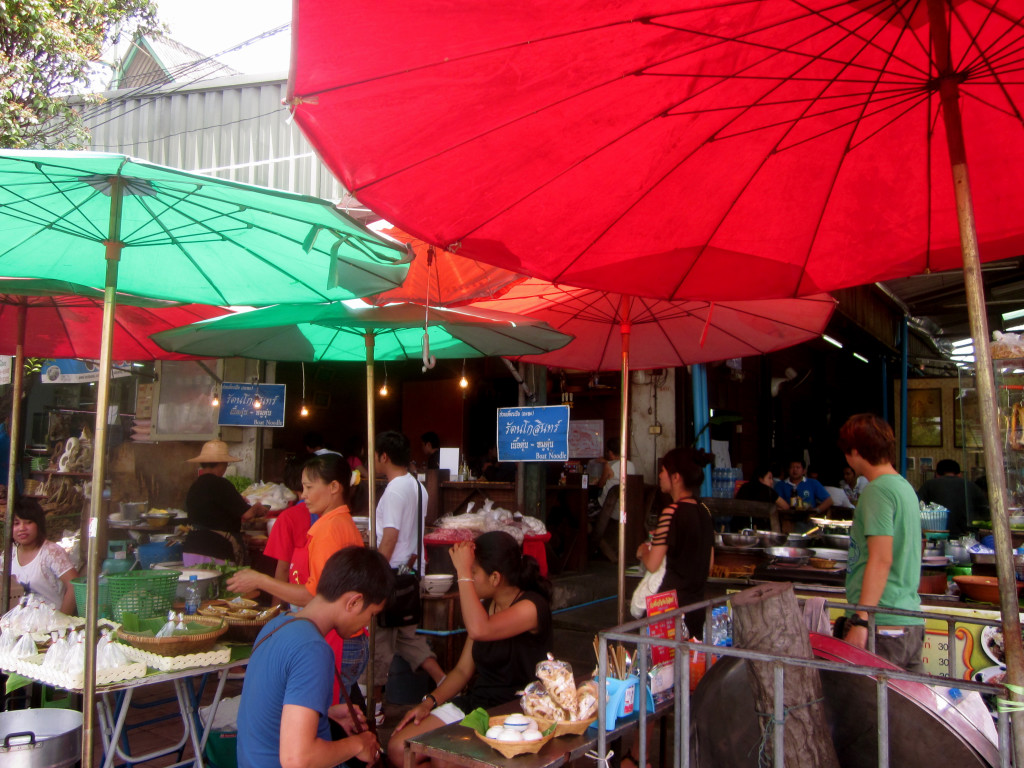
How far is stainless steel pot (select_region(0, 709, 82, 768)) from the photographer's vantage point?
3.24 m

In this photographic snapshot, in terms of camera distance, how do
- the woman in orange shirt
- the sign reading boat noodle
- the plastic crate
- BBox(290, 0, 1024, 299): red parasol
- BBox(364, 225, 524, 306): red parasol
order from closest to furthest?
BBox(290, 0, 1024, 299): red parasol
the woman in orange shirt
BBox(364, 225, 524, 306): red parasol
the plastic crate
the sign reading boat noodle

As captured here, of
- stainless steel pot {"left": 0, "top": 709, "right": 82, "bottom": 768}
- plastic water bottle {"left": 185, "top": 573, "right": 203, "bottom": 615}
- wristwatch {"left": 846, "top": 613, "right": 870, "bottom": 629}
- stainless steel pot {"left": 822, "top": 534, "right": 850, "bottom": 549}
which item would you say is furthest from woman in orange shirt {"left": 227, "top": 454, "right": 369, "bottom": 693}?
stainless steel pot {"left": 822, "top": 534, "right": 850, "bottom": 549}

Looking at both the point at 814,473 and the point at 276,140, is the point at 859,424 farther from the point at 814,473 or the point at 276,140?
the point at 814,473

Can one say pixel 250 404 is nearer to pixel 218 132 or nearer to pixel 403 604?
pixel 218 132

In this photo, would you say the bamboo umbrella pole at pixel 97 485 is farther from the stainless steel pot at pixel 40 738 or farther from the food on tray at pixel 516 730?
the food on tray at pixel 516 730

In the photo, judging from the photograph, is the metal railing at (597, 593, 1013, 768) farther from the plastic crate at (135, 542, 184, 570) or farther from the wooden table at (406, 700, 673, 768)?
the plastic crate at (135, 542, 184, 570)

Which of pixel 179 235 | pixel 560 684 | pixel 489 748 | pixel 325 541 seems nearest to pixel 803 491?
pixel 325 541

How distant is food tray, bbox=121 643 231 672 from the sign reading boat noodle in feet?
11.7

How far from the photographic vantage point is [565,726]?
9.02 feet

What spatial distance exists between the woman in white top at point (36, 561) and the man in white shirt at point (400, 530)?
2.00 metres

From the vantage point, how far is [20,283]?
403 cm

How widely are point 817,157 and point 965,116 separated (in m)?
0.43

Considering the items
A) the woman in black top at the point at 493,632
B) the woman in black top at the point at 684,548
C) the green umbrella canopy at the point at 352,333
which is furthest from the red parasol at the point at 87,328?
the woman in black top at the point at 684,548

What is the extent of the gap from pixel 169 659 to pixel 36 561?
2.07m
